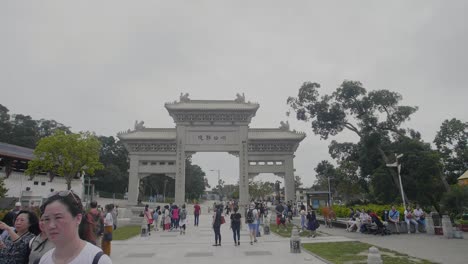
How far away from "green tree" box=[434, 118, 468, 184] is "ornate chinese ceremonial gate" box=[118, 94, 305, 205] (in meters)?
14.4

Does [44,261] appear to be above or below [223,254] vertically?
above

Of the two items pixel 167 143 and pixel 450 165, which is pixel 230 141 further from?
pixel 450 165

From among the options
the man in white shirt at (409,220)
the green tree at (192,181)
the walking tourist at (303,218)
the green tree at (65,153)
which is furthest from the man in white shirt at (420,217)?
the green tree at (192,181)

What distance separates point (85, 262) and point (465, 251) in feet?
39.3

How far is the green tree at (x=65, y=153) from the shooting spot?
1217 inches

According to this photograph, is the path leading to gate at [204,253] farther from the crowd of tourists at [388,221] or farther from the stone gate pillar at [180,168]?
the stone gate pillar at [180,168]

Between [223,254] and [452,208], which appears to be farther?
[452,208]

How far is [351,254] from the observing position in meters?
10.1

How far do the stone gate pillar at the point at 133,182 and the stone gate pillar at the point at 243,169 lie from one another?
9.25 meters

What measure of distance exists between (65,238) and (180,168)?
90.2 ft

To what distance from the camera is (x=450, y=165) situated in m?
31.6

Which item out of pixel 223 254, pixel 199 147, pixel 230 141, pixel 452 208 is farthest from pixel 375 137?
pixel 223 254

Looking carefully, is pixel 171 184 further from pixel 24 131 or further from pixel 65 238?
pixel 65 238

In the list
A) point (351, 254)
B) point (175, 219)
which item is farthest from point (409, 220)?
point (175, 219)
